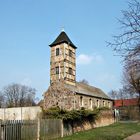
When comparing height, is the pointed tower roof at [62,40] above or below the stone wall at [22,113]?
above

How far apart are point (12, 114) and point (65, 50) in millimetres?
13800

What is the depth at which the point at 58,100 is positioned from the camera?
46.0 meters

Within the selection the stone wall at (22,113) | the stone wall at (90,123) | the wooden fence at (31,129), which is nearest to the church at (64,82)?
the stone wall at (22,113)

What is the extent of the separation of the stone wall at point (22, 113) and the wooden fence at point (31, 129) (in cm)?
1446

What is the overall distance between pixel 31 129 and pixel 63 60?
28.3 metres

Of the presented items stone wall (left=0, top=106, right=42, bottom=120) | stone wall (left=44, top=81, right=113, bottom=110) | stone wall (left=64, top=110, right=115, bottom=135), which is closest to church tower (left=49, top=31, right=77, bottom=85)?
stone wall (left=44, top=81, right=113, bottom=110)

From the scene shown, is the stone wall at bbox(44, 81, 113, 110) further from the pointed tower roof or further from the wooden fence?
the wooden fence

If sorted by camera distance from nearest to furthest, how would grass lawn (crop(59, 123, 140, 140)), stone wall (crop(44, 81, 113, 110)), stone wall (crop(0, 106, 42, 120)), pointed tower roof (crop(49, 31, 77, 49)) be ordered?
1. grass lawn (crop(59, 123, 140, 140))
2. stone wall (crop(0, 106, 42, 120))
3. stone wall (crop(44, 81, 113, 110))
4. pointed tower roof (crop(49, 31, 77, 49))

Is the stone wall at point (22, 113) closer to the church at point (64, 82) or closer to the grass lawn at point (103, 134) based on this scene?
the church at point (64, 82)

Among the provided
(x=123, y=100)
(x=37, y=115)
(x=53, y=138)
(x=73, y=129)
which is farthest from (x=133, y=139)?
(x=123, y=100)

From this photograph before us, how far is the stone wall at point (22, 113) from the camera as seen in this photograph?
1604 inches

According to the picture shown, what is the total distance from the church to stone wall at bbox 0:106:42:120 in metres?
3.05

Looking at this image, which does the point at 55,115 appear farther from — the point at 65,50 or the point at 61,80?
the point at 65,50

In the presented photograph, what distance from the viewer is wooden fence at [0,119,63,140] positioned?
58.6 feet
